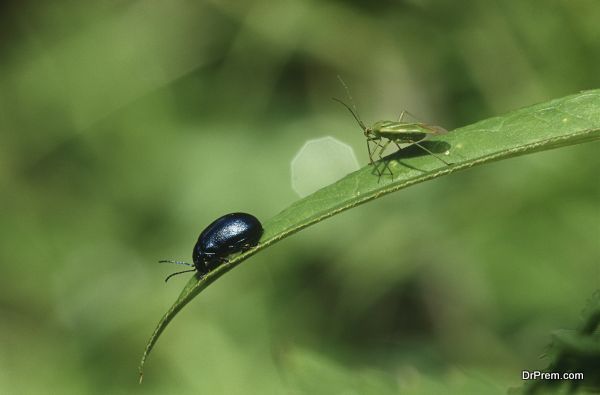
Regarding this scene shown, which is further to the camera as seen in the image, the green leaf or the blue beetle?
the blue beetle

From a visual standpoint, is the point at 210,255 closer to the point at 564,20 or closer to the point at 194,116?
the point at 194,116

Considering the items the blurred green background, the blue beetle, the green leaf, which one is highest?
the blurred green background

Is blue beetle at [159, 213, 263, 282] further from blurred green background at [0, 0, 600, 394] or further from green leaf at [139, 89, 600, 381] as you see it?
green leaf at [139, 89, 600, 381]

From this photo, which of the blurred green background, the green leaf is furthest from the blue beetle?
the green leaf

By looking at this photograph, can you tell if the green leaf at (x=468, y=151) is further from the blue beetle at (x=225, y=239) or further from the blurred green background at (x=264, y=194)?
→ the blurred green background at (x=264, y=194)

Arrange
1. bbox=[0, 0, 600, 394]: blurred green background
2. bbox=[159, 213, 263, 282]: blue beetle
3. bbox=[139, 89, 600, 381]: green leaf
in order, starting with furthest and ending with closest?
bbox=[0, 0, 600, 394]: blurred green background < bbox=[159, 213, 263, 282]: blue beetle < bbox=[139, 89, 600, 381]: green leaf

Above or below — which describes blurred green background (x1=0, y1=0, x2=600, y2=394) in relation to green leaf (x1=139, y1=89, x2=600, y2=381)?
above

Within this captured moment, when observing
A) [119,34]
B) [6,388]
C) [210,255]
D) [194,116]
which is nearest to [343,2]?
[194,116]
